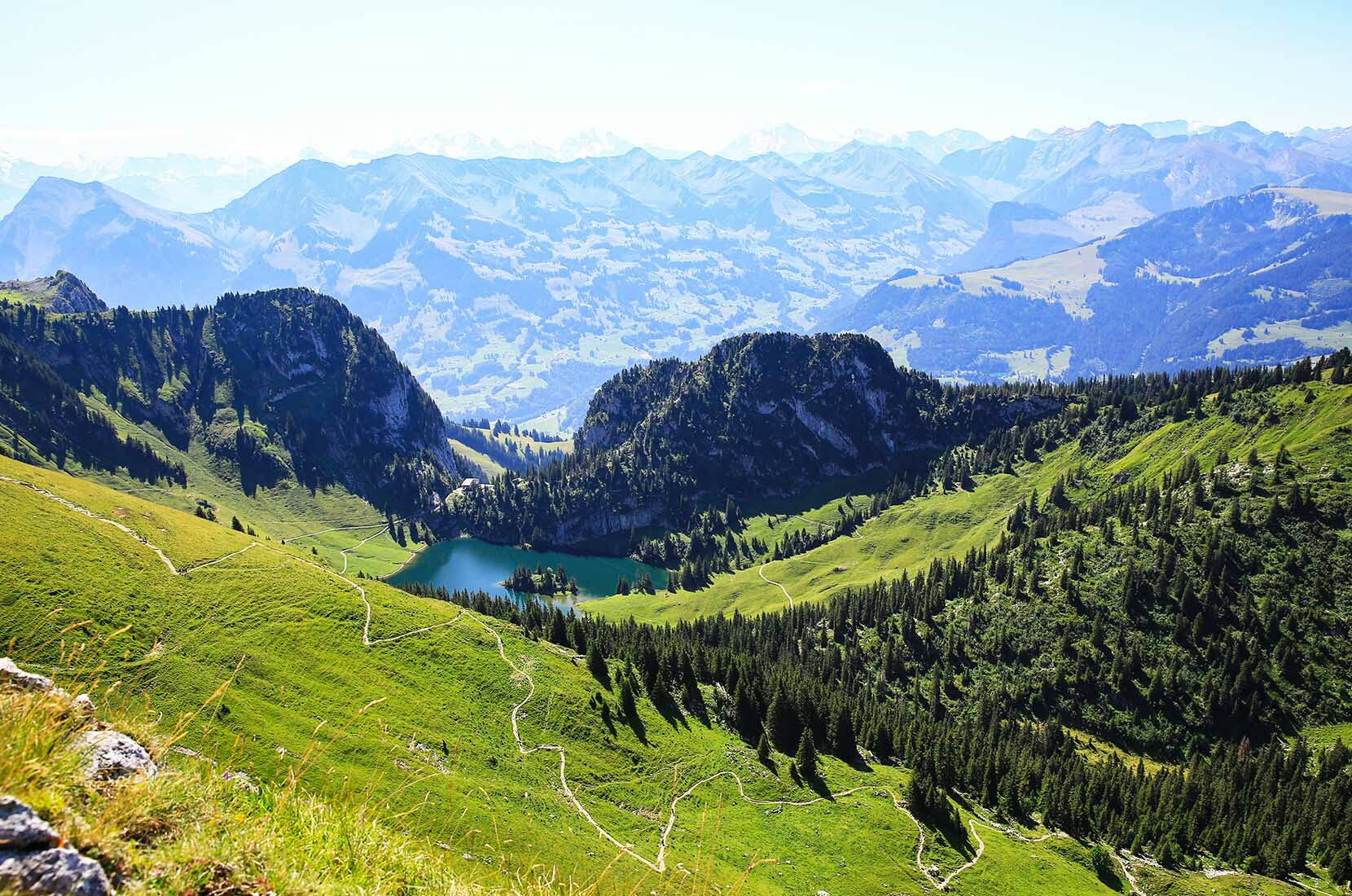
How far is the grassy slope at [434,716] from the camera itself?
218 ft

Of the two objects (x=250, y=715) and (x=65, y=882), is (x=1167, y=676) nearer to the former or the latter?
(x=250, y=715)

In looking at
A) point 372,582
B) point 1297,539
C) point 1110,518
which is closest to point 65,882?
point 372,582

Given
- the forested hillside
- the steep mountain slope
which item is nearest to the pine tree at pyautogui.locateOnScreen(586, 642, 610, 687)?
the steep mountain slope

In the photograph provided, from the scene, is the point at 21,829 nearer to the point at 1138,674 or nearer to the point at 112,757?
the point at 112,757

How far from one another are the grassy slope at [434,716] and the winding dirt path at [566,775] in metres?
1.06

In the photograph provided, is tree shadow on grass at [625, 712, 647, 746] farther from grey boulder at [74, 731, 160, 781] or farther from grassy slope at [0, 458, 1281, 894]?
grey boulder at [74, 731, 160, 781]

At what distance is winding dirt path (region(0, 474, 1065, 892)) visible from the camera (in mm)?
72250

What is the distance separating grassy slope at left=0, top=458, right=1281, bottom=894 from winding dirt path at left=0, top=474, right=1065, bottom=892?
1.06 metres

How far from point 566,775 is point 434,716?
16556 mm

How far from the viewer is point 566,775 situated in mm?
80562

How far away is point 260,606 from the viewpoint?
98.6 meters

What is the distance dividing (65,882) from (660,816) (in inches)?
3039

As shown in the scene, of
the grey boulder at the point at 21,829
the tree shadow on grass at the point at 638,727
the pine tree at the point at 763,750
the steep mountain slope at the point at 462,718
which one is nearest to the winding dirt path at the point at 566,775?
the steep mountain slope at the point at 462,718

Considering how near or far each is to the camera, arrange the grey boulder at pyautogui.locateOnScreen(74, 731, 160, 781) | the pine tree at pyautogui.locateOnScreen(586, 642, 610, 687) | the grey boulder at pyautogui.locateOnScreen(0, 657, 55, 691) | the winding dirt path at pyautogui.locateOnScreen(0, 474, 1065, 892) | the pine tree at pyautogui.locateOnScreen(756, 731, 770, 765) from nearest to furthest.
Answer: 1. the grey boulder at pyautogui.locateOnScreen(74, 731, 160, 781)
2. the grey boulder at pyautogui.locateOnScreen(0, 657, 55, 691)
3. the winding dirt path at pyautogui.locateOnScreen(0, 474, 1065, 892)
4. the pine tree at pyautogui.locateOnScreen(756, 731, 770, 765)
5. the pine tree at pyautogui.locateOnScreen(586, 642, 610, 687)
